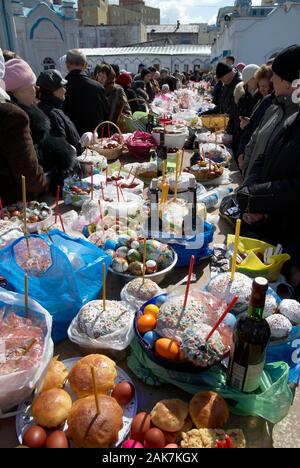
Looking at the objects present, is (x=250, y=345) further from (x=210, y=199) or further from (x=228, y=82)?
(x=228, y=82)

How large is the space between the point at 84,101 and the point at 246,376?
13.2 feet

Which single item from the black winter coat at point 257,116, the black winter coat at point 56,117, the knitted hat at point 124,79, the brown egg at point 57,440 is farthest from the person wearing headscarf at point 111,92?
the brown egg at point 57,440

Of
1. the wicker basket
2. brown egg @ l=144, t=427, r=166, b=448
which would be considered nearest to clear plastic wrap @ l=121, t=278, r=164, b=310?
brown egg @ l=144, t=427, r=166, b=448

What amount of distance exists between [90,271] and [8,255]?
438mm

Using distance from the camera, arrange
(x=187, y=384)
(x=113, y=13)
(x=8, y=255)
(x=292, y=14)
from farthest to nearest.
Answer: (x=113, y=13) → (x=292, y=14) → (x=8, y=255) → (x=187, y=384)

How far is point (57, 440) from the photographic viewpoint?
117 cm

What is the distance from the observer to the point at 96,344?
1.53 m

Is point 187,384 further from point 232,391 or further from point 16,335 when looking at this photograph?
Result: point 16,335

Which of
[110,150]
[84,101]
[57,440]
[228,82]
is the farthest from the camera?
[228,82]

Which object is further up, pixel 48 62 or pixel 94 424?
pixel 48 62

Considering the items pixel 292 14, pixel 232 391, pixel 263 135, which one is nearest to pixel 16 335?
pixel 232 391

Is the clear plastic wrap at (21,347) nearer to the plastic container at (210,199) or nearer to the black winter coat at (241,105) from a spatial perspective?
the plastic container at (210,199)

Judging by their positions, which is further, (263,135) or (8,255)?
(263,135)

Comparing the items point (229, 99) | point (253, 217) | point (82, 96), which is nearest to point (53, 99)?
point (82, 96)
